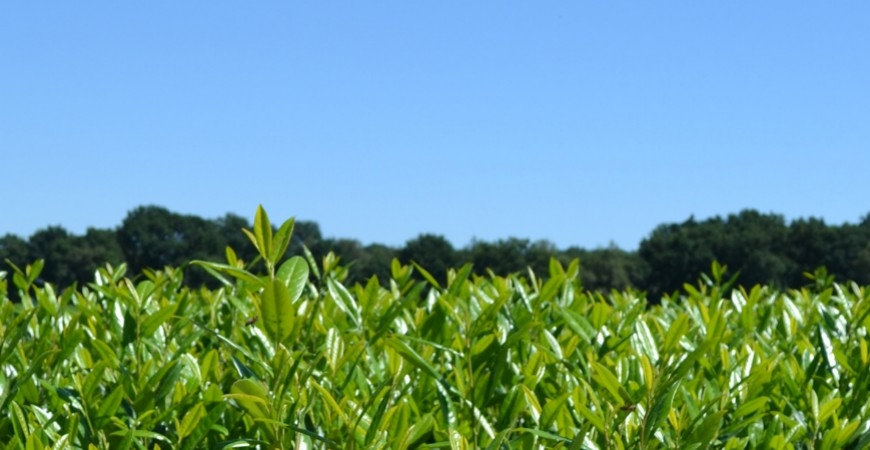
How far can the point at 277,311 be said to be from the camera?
1594mm

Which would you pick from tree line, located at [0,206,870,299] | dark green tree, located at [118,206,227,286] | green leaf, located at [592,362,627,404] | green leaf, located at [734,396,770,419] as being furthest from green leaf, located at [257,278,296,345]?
dark green tree, located at [118,206,227,286]

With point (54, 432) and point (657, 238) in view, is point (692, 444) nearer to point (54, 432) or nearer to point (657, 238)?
point (54, 432)

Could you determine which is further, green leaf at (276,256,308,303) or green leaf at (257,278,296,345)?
green leaf at (276,256,308,303)

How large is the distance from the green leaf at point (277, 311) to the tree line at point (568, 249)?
165ft

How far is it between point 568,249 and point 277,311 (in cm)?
5634

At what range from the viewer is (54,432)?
1822 millimetres

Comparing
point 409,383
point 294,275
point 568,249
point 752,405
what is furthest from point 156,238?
point 752,405

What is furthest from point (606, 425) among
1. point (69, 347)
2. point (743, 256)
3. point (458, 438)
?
point (743, 256)

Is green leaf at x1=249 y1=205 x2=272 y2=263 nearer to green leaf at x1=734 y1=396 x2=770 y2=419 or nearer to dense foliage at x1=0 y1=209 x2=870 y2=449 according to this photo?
dense foliage at x1=0 y1=209 x2=870 y2=449

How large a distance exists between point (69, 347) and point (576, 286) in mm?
1619

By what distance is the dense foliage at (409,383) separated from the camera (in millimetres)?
1618

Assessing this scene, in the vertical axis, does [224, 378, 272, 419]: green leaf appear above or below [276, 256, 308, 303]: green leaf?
below

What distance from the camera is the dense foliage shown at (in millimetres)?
1618

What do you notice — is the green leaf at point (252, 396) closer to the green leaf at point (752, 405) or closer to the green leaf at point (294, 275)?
the green leaf at point (294, 275)
